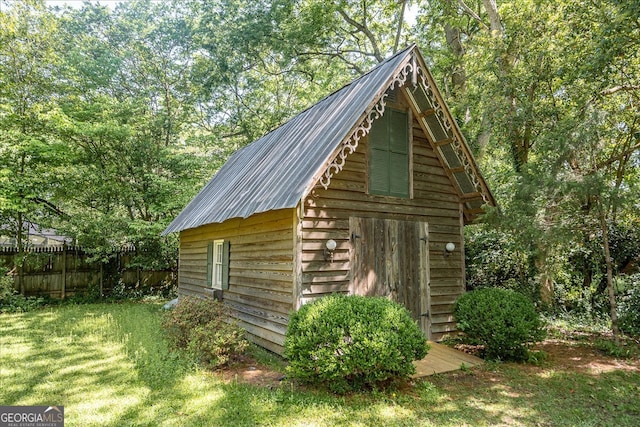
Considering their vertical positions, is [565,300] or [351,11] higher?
[351,11]

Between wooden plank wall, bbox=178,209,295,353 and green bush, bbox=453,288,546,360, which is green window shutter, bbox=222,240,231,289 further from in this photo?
green bush, bbox=453,288,546,360

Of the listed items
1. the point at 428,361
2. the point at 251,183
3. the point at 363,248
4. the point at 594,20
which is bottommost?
the point at 428,361

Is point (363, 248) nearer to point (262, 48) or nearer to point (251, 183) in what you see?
point (251, 183)

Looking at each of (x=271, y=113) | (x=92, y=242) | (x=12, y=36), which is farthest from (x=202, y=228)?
(x=271, y=113)

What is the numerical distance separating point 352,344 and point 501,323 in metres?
2.96

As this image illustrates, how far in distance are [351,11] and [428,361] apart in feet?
50.5

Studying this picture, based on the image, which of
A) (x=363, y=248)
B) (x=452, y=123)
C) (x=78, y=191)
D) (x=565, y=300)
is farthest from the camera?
(x=78, y=191)

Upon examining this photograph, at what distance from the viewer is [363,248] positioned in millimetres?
6961

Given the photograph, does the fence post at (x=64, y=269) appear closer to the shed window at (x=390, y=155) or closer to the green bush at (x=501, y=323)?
the shed window at (x=390, y=155)

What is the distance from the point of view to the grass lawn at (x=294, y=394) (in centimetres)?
432

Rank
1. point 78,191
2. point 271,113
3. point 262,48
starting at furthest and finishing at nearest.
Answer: point 271,113
point 262,48
point 78,191

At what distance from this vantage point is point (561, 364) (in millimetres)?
6387

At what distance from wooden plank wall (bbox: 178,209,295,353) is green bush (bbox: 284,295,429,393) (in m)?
1.44

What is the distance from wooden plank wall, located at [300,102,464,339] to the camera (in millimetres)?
6480
